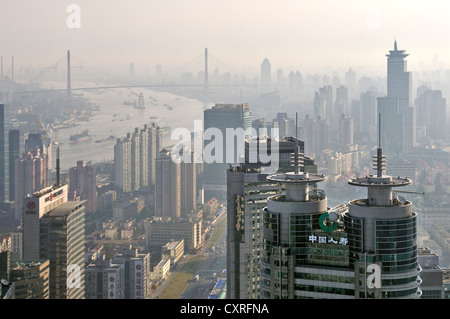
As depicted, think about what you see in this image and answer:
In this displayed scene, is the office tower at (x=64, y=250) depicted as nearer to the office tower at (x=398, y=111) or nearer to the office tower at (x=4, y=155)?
the office tower at (x=4, y=155)

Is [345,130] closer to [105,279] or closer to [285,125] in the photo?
[285,125]

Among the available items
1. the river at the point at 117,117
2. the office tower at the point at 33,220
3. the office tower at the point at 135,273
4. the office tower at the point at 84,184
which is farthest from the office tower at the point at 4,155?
the office tower at the point at 135,273

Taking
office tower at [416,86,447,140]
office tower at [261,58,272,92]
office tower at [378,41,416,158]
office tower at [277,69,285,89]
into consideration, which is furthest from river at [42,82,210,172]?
office tower at [416,86,447,140]

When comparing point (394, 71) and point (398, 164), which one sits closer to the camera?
point (398, 164)

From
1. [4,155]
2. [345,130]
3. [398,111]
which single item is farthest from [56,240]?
[398,111]

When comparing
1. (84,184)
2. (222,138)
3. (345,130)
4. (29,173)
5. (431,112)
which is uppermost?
(431,112)
